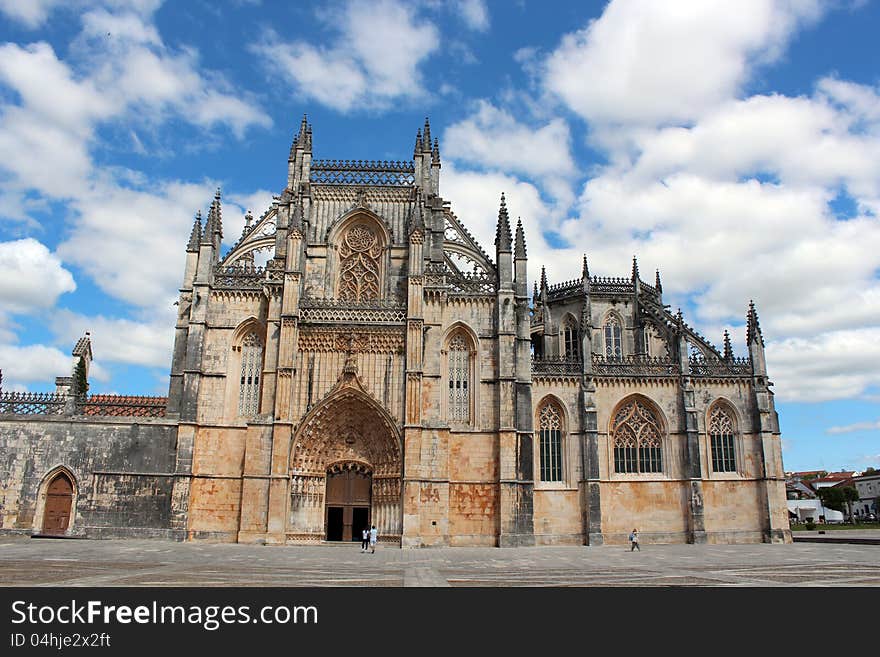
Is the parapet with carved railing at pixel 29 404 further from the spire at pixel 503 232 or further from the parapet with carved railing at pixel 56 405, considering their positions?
the spire at pixel 503 232

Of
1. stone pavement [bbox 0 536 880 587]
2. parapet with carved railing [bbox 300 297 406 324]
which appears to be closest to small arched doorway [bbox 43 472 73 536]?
stone pavement [bbox 0 536 880 587]

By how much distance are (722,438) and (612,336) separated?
1097 cm

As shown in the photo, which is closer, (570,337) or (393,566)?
(393,566)

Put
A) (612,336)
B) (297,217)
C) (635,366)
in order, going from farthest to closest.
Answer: (612,336) → (635,366) → (297,217)

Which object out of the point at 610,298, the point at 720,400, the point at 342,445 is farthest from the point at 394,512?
the point at 610,298

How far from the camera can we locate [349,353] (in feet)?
107

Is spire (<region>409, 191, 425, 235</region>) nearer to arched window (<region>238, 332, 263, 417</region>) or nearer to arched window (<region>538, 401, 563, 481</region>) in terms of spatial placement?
arched window (<region>238, 332, 263, 417</region>)

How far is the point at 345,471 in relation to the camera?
3288cm

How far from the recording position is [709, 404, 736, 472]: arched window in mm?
36094

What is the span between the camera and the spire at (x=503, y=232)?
1371 inches

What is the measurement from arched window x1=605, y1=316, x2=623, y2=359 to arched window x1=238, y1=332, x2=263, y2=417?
23424 millimetres

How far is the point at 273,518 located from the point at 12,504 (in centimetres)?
1209

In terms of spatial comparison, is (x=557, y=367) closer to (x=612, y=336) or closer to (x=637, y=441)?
(x=637, y=441)

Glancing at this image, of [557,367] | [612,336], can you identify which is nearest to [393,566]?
[557,367]
